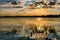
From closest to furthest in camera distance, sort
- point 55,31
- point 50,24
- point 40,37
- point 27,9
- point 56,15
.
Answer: point 40,37 → point 55,31 → point 50,24 → point 56,15 → point 27,9

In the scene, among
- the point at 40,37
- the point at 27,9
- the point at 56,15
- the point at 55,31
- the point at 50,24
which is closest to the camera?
the point at 40,37

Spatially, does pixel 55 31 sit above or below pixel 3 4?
below

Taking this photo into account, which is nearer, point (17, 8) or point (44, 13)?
point (44, 13)

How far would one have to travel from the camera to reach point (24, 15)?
2.80 metres

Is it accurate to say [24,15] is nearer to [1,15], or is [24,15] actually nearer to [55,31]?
[1,15]

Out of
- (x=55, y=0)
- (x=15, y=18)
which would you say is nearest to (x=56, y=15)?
(x=55, y=0)

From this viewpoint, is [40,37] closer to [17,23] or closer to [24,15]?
[17,23]

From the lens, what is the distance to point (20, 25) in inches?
99.2

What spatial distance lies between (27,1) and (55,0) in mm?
464

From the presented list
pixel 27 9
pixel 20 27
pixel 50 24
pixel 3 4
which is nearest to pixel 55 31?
pixel 50 24

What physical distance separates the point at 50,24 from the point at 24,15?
1.57ft

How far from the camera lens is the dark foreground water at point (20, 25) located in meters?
2.25

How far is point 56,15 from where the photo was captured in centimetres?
278

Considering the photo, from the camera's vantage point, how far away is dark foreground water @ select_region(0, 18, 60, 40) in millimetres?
Answer: 2254
